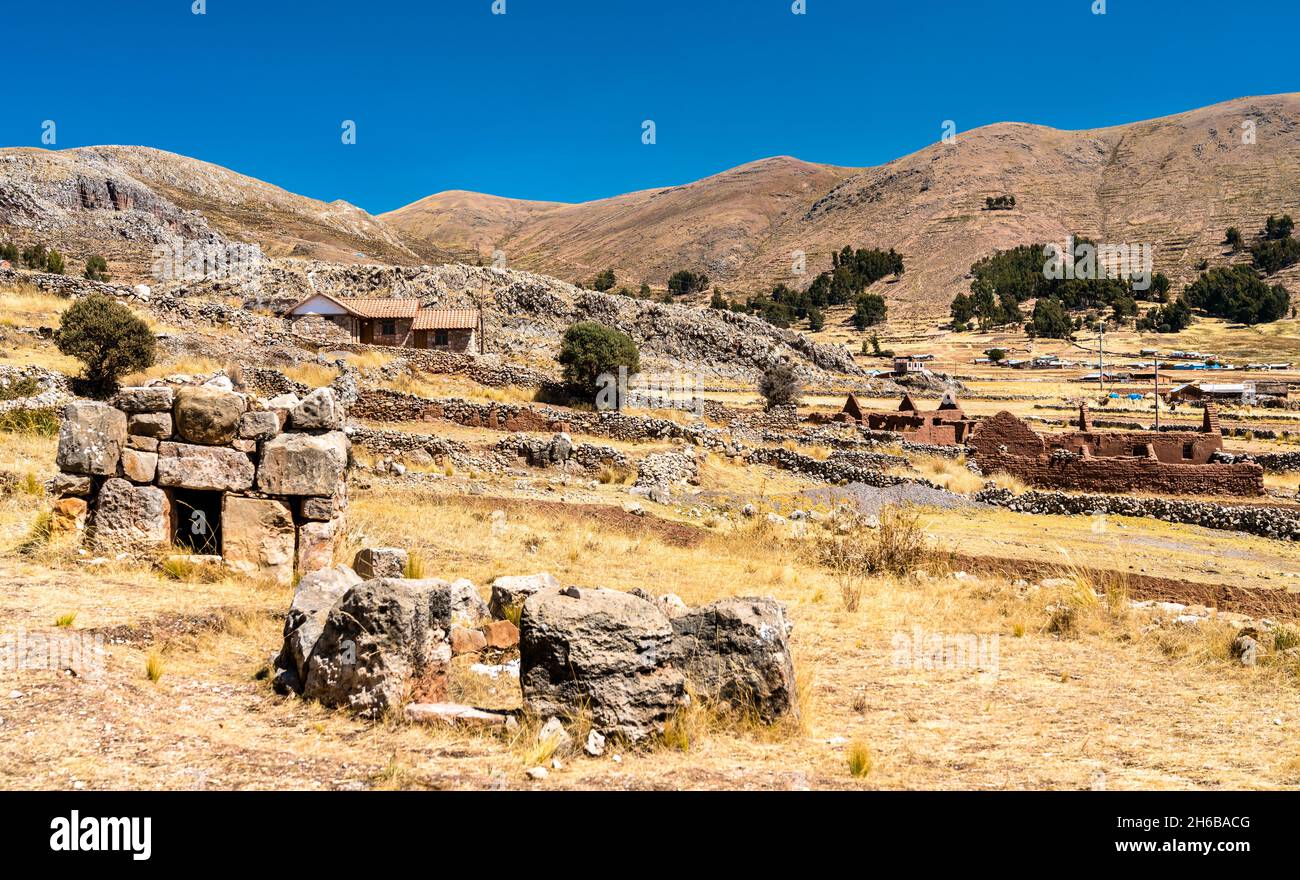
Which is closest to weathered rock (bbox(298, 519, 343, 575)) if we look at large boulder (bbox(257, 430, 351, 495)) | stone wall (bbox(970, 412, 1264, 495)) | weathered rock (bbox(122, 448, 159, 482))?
large boulder (bbox(257, 430, 351, 495))

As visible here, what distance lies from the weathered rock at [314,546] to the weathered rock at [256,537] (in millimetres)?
161

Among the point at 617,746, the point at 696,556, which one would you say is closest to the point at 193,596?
the point at 617,746

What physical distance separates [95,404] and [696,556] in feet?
30.8

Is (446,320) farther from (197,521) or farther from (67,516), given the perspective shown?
(67,516)

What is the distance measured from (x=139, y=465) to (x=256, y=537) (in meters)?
1.60

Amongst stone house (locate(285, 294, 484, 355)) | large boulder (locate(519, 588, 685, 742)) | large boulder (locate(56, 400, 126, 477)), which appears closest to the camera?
large boulder (locate(519, 588, 685, 742))

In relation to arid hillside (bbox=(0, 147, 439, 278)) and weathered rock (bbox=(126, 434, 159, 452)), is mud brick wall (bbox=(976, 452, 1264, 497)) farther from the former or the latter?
arid hillside (bbox=(0, 147, 439, 278))

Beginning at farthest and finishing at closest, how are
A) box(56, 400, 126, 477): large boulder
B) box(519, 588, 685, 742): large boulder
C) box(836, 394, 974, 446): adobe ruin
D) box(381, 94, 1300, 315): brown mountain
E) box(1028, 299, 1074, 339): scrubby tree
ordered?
box(381, 94, 1300, 315): brown mountain → box(1028, 299, 1074, 339): scrubby tree → box(836, 394, 974, 446): adobe ruin → box(56, 400, 126, 477): large boulder → box(519, 588, 685, 742): large boulder

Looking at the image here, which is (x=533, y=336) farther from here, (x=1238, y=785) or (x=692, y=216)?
(x=692, y=216)

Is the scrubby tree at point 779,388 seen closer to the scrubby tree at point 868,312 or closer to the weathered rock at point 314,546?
the weathered rock at point 314,546

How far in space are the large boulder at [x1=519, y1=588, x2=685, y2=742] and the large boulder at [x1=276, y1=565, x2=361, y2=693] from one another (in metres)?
1.77

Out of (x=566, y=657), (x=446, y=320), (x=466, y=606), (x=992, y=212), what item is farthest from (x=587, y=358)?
(x=992, y=212)

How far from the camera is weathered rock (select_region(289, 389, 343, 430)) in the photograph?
33.2 feet

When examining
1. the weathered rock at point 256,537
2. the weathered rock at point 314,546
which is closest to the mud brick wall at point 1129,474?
the weathered rock at point 314,546
